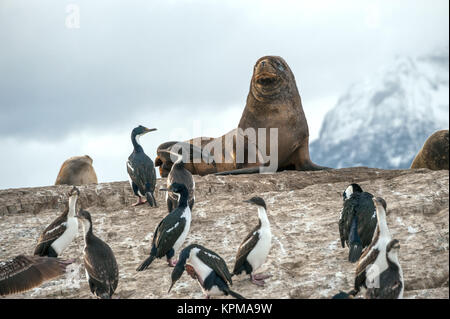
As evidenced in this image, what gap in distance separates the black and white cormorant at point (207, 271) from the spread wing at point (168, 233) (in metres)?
0.78

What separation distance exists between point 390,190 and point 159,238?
365cm

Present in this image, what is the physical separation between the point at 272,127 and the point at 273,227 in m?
5.34

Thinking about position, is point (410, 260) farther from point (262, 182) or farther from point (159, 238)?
point (262, 182)

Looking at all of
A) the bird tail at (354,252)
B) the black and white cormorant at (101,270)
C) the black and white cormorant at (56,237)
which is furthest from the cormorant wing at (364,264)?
the black and white cormorant at (56,237)

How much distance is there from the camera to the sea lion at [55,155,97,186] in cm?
1548

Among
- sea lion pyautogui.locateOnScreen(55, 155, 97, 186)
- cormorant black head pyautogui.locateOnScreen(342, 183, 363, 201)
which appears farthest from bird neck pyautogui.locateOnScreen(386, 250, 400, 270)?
sea lion pyautogui.locateOnScreen(55, 155, 97, 186)

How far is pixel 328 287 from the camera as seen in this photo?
6352 mm

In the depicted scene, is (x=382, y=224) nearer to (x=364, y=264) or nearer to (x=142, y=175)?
(x=364, y=264)

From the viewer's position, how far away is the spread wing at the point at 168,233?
710cm

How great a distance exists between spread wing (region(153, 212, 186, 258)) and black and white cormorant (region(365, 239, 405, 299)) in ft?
7.70

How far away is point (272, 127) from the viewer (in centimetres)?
1329

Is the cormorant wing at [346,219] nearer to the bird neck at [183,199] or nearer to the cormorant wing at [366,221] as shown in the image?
the cormorant wing at [366,221]

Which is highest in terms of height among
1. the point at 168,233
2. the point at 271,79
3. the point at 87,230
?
the point at 271,79

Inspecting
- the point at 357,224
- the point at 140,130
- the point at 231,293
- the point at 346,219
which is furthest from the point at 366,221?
the point at 140,130
